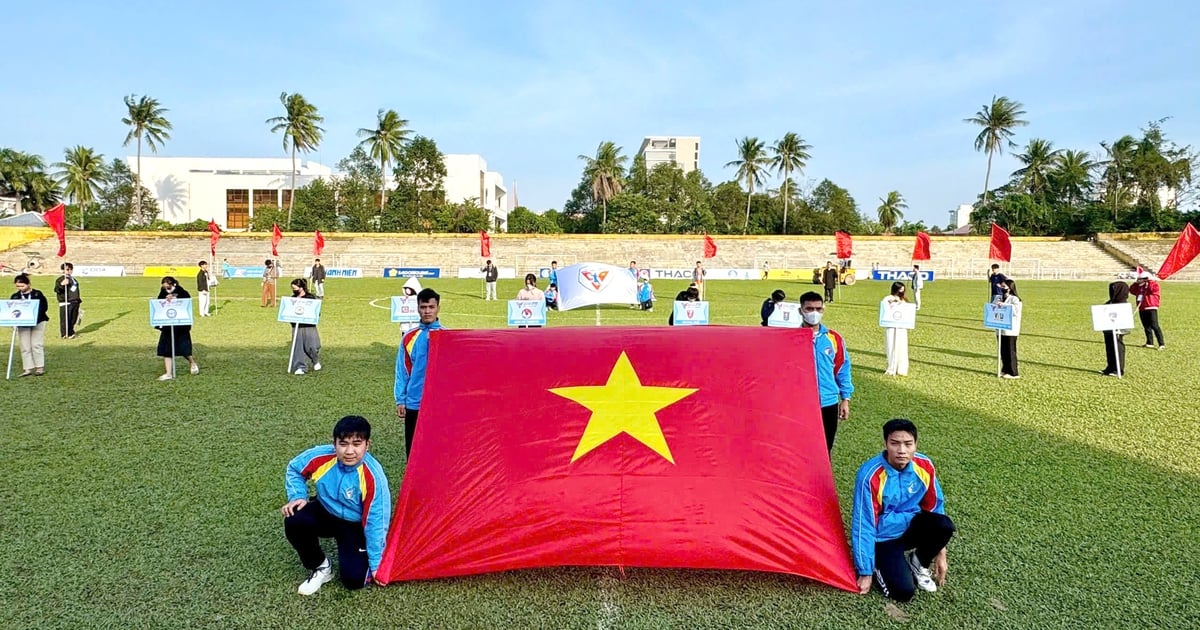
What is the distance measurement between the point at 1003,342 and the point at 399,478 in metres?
9.60

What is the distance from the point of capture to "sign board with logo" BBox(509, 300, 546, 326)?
13961 mm

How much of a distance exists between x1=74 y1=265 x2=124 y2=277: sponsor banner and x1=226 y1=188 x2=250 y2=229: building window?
36.8 metres

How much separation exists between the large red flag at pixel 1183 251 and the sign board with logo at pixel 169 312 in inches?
615

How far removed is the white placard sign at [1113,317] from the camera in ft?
36.8

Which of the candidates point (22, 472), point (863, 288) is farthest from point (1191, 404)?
point (863, 288)

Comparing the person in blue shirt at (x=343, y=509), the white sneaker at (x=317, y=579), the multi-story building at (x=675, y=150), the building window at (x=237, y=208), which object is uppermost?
the multi-story building at (x=675, y=150)

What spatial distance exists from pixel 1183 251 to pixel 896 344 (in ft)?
19.2

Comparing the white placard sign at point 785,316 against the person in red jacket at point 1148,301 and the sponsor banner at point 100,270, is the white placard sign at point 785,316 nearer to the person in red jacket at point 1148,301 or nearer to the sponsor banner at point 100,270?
the person in red jacket at point 1148,301

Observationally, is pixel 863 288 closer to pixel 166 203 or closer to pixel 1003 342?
pixel 1003 342

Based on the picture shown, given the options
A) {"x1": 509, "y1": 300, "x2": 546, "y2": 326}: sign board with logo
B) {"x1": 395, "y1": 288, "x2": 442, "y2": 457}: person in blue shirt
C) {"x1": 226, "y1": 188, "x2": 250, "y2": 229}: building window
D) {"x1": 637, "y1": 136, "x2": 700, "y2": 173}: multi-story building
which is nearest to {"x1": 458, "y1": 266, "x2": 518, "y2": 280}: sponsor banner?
{"x1": 509, "y1": 300, "x2": 546, "y2": 326}: sign board with logo

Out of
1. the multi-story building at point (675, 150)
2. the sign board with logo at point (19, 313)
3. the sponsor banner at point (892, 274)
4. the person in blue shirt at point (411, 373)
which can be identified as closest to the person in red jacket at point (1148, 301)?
the person in blue shirt at point (411, 373)

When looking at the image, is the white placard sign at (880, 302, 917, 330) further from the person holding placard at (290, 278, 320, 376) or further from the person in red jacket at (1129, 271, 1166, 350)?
the person holding placard at (290, 278, 320, 376)

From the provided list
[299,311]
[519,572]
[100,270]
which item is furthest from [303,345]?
[100,270]

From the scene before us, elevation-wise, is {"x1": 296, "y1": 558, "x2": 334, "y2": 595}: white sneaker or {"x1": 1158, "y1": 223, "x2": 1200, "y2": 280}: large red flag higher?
{"x1": 1158, "y1": 223, "x2": 1200, "y2": 280}: large red flag
